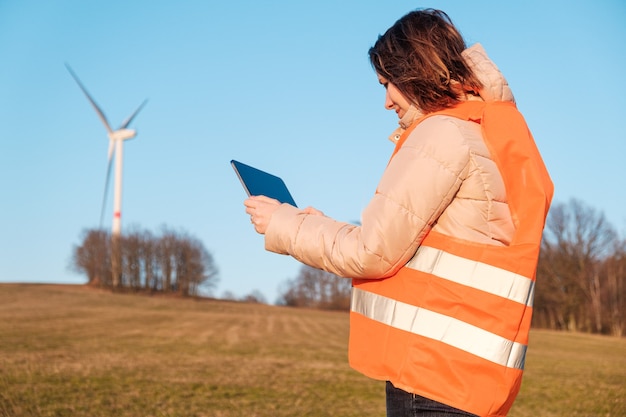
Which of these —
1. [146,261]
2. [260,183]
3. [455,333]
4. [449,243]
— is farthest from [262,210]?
[146,261]

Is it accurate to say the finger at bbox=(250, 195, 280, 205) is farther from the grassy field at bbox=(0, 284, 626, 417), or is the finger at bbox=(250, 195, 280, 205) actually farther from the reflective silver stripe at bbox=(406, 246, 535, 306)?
the grassy field at bbox=(0, 284, 626, 417)

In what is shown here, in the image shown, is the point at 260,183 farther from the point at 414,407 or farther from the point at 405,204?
the point at 414,407

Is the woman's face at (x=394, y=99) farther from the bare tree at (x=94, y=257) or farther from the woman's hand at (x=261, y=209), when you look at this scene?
the bare tree at (x=94, y=257)

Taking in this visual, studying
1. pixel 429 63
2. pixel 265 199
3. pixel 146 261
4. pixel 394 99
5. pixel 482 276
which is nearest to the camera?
pixel 482 276

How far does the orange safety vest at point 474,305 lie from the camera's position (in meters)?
2.02

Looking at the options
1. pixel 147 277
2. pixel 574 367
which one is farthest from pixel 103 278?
pixel 574 367

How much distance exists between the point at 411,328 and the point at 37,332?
2259 cm

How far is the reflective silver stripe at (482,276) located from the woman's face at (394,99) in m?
0.53

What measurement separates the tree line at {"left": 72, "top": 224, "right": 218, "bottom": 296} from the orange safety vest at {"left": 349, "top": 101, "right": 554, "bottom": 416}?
80.3m

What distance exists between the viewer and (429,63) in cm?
215

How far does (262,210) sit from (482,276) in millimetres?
796

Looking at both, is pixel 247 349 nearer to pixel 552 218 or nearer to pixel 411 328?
pixel 411 328

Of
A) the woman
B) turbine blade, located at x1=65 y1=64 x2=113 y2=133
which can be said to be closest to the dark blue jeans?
the woman

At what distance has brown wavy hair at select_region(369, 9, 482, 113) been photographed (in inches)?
84.7
